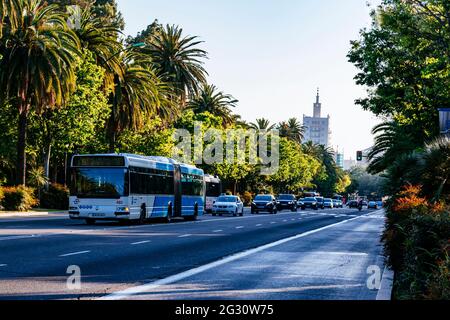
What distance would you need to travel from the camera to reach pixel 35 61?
39.3 metres

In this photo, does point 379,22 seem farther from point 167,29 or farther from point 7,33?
point 167,29

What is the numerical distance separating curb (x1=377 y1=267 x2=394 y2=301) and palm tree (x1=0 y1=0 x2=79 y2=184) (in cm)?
2877

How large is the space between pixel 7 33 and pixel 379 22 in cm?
2121

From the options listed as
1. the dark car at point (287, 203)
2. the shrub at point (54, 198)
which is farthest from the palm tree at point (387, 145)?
the shrub at point (54, 198)

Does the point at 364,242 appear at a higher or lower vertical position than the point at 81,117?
lower

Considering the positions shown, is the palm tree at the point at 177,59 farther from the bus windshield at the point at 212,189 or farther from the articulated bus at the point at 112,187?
the articulated bus at the point at 112,187

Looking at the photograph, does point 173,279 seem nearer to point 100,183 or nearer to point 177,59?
point 100,183

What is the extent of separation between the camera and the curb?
10.4m

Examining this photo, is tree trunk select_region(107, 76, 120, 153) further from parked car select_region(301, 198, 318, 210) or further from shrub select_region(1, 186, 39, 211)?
parked car select_region(301, 198, 318, 210)

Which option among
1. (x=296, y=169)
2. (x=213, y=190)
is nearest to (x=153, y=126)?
(x=213, y=190)

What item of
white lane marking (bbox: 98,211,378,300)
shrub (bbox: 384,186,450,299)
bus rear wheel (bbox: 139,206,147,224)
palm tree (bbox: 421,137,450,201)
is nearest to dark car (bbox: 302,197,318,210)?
bus rear wheel (bbox: 139,206,147,224)

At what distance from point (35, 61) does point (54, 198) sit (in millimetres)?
12105

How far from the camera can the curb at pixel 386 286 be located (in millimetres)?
10367

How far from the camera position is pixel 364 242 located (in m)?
24.3
